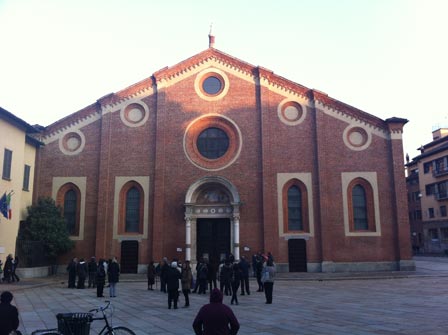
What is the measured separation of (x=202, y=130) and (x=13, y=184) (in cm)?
1185

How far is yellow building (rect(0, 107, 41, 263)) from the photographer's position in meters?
22.5

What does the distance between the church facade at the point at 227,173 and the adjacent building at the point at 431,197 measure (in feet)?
94.7

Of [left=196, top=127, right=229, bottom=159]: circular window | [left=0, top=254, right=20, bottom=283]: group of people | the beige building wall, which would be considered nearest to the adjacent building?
[left=196, top=127, right=229, bottom=159]: circular window

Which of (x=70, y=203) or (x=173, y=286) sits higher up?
(x=70, y=203)

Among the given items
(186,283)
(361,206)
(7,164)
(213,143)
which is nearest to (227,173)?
A: (213,143)

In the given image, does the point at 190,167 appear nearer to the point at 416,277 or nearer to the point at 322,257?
the point at 322,257

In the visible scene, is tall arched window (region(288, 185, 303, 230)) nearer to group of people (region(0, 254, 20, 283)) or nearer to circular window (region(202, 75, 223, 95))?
circular window (region(202, 75, 223, 95))

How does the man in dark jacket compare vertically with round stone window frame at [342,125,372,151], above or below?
below

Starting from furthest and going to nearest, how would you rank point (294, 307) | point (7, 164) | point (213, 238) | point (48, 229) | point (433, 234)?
1. point (433, 234)
2. point (213, 238)
3. point (48, 229)
4. point (7, 164)
5. point (294, 307)

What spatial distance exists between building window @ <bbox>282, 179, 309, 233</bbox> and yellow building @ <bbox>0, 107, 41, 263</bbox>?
15.9 metres

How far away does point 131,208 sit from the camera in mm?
27203

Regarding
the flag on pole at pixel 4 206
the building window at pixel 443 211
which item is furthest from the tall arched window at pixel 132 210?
the building window at pixel 443 211

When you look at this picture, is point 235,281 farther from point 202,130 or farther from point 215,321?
point 202,130

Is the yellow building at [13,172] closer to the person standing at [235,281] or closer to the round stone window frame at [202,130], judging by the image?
the round stone window frame at [202,130]
